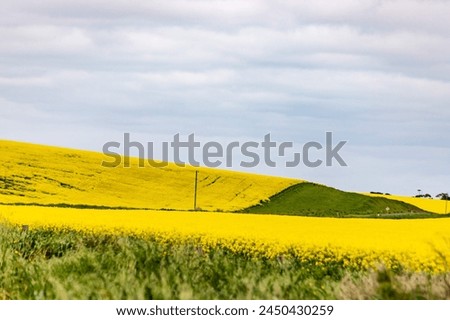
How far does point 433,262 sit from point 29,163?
56.1m

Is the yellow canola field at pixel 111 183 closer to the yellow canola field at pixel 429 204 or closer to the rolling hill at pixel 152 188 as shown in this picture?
the rolling hill at pixel 152 188

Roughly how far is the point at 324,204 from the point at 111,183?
18085 millimetres

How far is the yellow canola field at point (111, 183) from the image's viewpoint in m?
62.6

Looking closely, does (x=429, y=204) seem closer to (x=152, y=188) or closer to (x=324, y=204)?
(x=324, y=204)

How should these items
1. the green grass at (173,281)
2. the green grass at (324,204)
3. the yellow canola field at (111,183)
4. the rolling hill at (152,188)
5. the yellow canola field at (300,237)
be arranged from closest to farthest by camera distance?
the green grass at (173,281)
the yellow canola field at (300,237)
the yellow canola field at (111,183)
the rolling hill at (152,188)
the green grass at (324,204)

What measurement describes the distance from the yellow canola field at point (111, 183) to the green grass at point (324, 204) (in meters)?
1.24

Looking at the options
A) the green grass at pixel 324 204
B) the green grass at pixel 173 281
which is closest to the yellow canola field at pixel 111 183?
the green grass at pixel 324 204

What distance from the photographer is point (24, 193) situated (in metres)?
60.5

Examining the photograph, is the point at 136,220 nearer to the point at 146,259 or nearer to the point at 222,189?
the point at 146,259

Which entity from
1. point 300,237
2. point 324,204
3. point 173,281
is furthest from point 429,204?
point 173,281

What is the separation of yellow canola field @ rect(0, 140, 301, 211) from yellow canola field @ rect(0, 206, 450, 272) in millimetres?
27627

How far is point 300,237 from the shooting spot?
2311 cm

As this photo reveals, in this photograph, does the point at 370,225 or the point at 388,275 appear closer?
the point at 388,275
